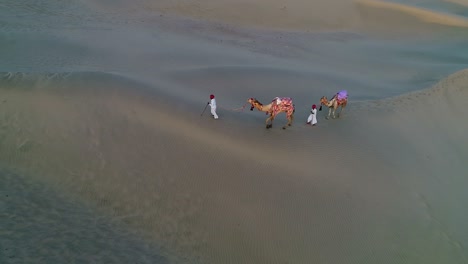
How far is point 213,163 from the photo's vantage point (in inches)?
366

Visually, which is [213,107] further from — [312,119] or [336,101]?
[336,101]

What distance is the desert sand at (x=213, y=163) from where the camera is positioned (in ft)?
25.0

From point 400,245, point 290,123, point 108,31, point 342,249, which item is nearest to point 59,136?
point 290,123

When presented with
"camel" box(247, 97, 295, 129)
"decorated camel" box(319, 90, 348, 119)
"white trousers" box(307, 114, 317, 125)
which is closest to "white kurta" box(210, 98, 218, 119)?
"camel" box(247, 97, 295, 129)

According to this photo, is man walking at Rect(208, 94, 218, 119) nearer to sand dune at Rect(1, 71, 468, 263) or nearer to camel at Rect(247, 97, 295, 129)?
sand dune at Rect(1, 71, 468, 263)

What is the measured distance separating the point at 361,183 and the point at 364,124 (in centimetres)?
307

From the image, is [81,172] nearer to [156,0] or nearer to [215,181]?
[215,181]

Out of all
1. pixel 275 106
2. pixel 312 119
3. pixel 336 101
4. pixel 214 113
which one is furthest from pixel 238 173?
pixel 336 101

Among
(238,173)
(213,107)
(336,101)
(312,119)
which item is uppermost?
(336,101)

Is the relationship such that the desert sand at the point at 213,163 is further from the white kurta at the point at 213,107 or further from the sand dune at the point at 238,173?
the white kurta at the point at 213,107

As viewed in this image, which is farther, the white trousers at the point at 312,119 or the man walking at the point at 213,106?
the white trousers at the point at 312,119

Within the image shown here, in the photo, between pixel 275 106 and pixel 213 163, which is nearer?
pixel 213 163

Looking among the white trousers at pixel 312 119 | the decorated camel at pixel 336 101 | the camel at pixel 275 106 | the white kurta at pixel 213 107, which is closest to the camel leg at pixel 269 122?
the camel at pixel 275 106

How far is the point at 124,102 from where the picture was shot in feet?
34.8
